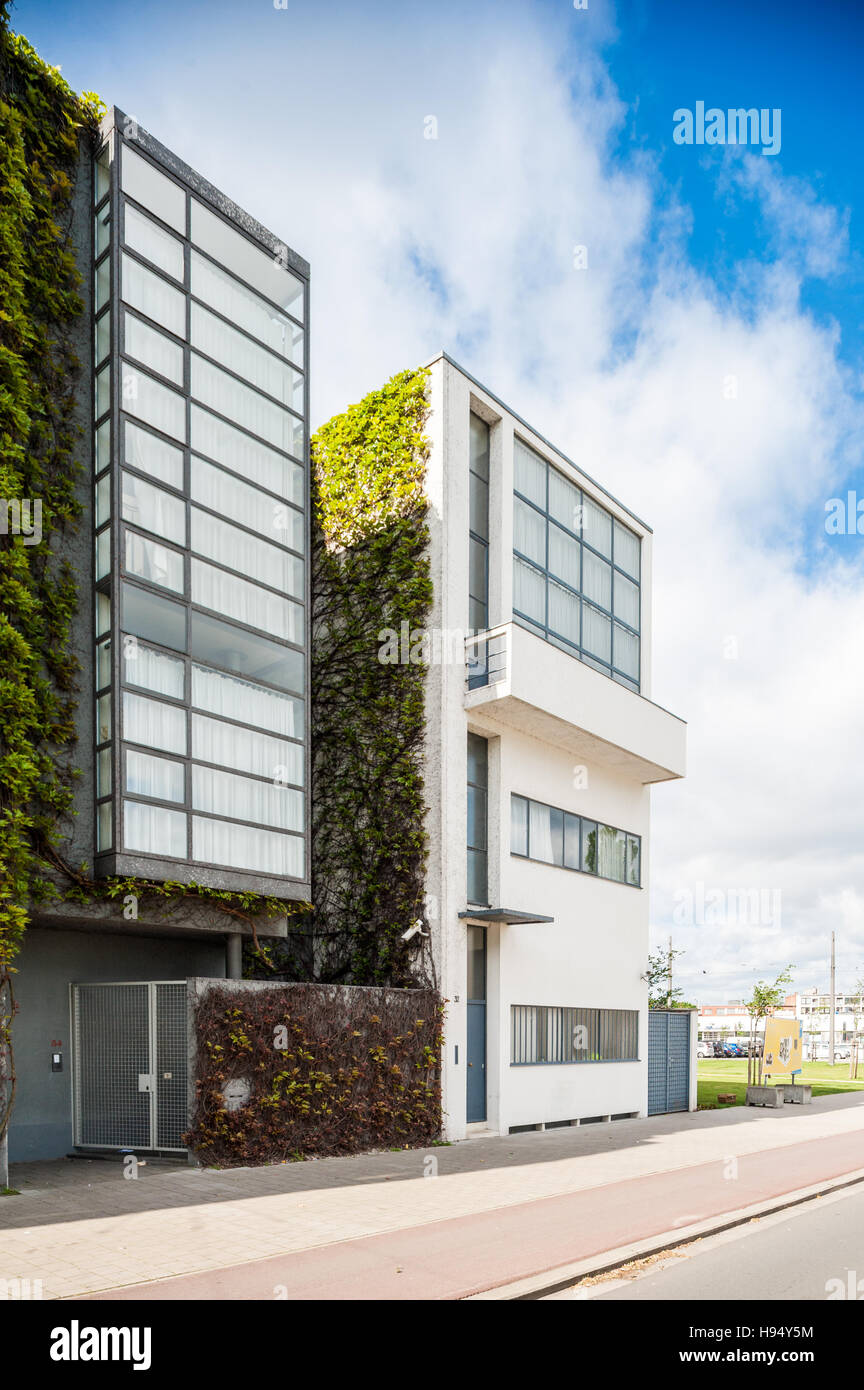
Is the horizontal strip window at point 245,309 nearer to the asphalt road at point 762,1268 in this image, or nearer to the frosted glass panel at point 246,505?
the frosted glass panel at point 246,505

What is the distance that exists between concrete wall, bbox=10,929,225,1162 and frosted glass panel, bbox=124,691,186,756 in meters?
3.48

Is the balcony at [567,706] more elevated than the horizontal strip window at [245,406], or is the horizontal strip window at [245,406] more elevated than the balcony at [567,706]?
the horizontal strip window at [245,406]

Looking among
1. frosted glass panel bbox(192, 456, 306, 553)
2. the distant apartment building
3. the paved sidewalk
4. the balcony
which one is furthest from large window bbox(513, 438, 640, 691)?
the paved sidewalk

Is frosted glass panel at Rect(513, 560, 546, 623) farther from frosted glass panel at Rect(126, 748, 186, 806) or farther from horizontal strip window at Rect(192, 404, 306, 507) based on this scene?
frosted glass panel at Rect(126, 748, 186, 806)

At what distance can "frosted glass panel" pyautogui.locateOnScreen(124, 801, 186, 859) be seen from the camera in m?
14.6

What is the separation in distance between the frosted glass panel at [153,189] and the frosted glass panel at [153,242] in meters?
0.21

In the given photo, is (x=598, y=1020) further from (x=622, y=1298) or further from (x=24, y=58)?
(x=24, y=58)

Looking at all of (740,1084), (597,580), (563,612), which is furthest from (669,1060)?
(740,1084)

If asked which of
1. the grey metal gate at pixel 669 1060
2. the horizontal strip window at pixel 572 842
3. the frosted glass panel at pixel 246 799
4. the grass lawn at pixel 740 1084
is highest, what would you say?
the frosted glass panel at pixel 246 799

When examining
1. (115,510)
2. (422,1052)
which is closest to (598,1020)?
(422,1052)

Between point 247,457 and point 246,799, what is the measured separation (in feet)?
17.4

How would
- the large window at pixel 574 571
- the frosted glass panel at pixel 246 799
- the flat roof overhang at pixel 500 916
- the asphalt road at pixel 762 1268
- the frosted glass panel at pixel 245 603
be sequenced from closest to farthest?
the asphalt road at pixel 762 1268
the frosted glass panel at pixel 246 799
the frosted glass panel at pixel 245 603
the flat roof overhang at pixel 500 916
the large window at pixel 574 571

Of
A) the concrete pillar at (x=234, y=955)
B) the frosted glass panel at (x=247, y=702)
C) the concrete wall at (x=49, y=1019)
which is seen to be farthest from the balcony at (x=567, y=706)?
the concrete wall at (x=49, y=1019)

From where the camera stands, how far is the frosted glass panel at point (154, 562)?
15281 millimetres
